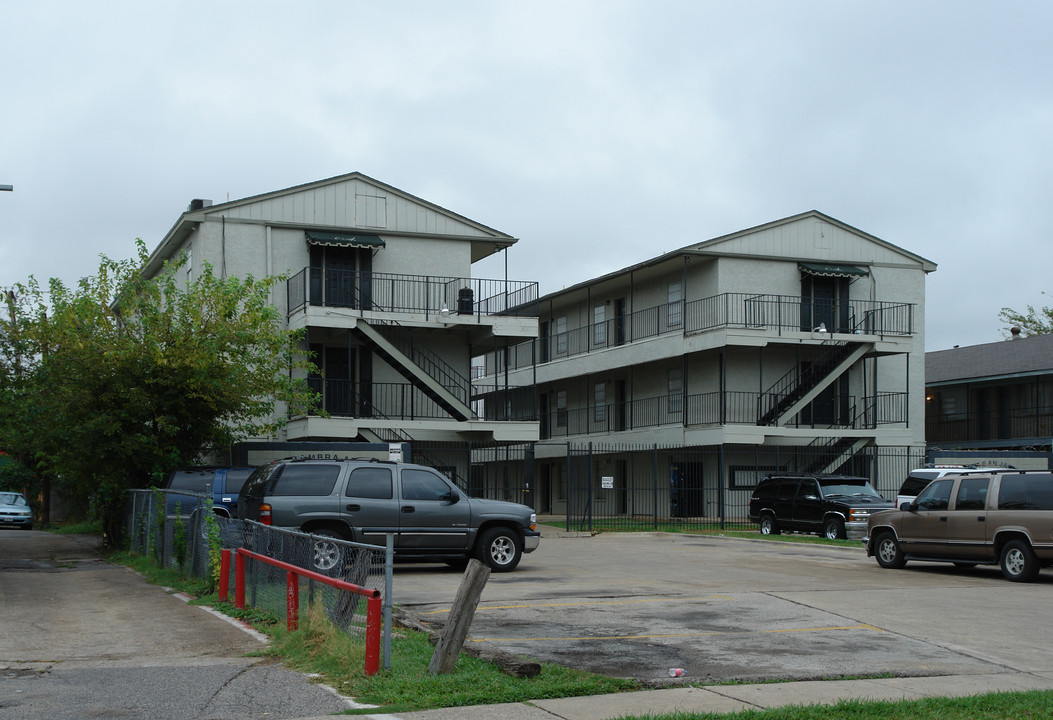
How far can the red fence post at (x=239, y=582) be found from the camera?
1368 centimetres

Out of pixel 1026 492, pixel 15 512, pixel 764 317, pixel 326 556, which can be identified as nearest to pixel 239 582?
pixel 326 556

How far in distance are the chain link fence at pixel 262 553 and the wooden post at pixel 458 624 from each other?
1.39 feet

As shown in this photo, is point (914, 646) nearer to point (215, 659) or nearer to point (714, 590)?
point (714, 590)

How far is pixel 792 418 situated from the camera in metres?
38.6

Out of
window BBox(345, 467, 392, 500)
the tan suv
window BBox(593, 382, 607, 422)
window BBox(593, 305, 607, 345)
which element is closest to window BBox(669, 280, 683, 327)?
window BBox(593, 305, 607, 345)

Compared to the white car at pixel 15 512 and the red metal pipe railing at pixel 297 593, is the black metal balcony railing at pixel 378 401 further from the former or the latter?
the red metal pipe railing at pixel 297 593

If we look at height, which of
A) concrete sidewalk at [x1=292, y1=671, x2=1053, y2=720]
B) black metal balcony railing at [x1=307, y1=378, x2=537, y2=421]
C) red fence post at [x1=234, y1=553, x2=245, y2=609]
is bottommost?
concrete sidewalk at [x1=292, y1=671, x2=1053, y2=720]

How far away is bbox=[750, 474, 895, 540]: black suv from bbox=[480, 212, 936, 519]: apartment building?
4.33 metres

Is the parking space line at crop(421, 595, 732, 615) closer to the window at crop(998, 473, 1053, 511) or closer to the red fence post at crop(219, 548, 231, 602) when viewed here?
the red fence post at crop(219, 548, 231, 602)

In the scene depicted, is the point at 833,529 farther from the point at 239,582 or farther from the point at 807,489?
the point at 239,582

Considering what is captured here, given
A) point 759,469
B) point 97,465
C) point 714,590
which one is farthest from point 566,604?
point 759,469

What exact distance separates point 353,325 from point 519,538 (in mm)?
15268

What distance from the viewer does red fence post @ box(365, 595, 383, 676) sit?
9.18 metres

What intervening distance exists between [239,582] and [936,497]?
1136cm
